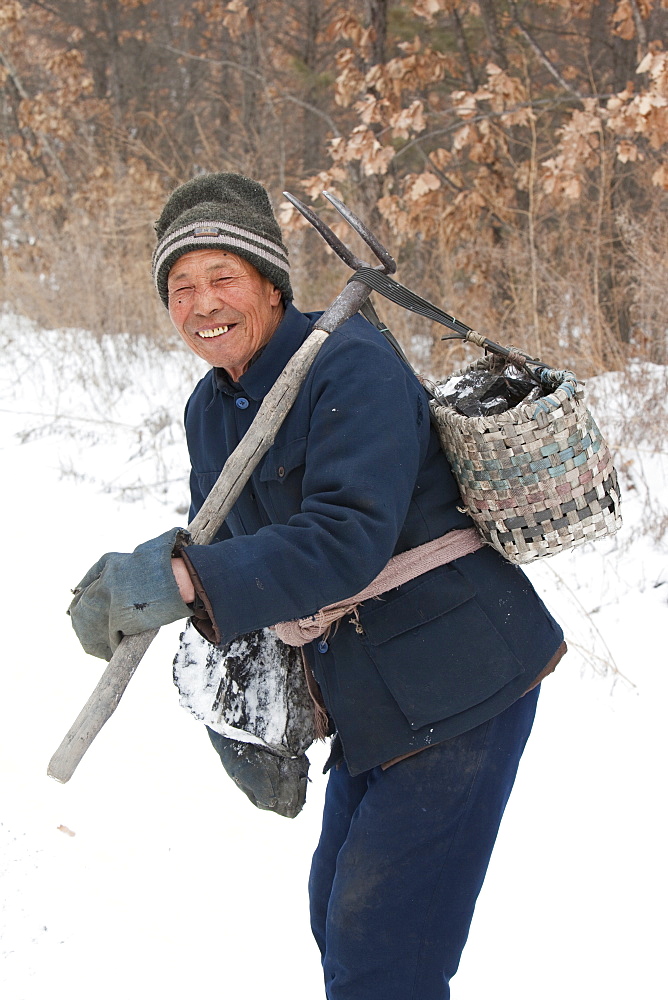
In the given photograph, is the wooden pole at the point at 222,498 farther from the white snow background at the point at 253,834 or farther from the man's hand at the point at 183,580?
the white snow background at the point at 253,834

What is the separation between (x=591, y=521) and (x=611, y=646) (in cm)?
204

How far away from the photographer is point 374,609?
1513mm

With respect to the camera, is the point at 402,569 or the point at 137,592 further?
the point at 402,569

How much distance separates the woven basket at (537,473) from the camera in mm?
1450

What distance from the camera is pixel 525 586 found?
1612 millimetres

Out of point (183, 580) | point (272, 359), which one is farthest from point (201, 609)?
point (272, 359)

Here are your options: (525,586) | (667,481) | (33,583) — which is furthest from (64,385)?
(525,586)

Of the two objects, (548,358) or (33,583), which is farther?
(548,358)

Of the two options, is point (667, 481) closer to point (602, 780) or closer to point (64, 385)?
point (602, 780)

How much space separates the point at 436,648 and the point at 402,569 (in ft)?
0.49

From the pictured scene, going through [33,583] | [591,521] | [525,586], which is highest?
[591,521]

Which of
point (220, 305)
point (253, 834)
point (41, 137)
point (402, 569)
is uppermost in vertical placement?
point (41, 137)

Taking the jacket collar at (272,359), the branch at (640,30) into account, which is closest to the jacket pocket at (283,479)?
the jacket collar at (272,359)

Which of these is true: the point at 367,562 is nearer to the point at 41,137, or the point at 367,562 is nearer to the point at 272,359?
the point at 272,359
